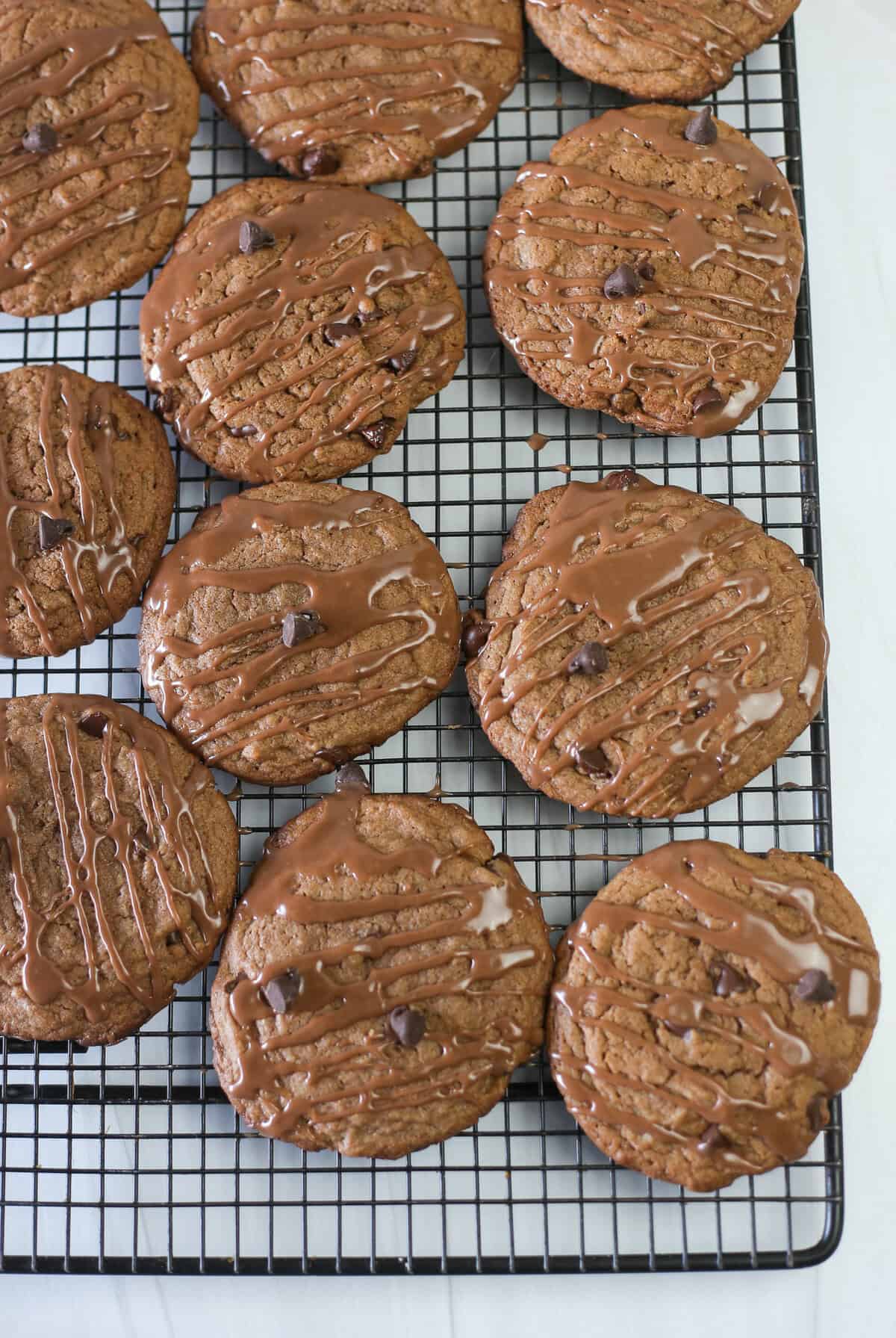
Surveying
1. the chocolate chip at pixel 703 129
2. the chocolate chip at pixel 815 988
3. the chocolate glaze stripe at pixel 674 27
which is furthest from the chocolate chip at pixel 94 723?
the chocolate glaze stripe at pixel 674 27

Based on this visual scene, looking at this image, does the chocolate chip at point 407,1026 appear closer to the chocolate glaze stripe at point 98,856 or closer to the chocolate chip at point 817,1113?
the chocolate glaze stripe at point 98,856

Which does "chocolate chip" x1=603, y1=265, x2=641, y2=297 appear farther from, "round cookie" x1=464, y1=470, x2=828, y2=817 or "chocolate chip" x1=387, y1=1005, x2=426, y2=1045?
"chocolate chip" x1=387, y1=1005, x2=426, y2=1045

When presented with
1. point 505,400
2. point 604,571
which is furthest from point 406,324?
point 604,571

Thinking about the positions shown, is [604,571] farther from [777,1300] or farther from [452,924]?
[777,1300]

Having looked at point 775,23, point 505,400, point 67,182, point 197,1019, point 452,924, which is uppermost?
point 775,23

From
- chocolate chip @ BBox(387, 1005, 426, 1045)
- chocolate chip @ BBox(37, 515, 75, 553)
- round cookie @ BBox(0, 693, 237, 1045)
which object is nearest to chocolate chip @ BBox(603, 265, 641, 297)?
chocolate chip @ BBox(37, 515, 75, 553)

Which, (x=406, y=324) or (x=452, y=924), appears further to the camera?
(x=406, y=324)

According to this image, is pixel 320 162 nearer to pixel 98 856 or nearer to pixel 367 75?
pixel 367 75
